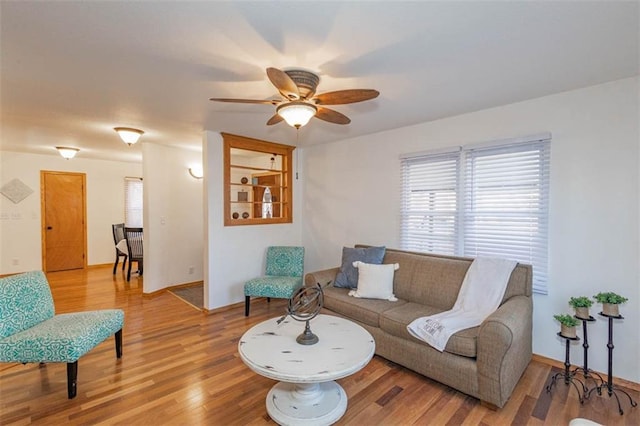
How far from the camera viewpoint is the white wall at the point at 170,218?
4.61 metres

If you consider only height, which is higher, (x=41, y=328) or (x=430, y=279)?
(x=430, y=279)

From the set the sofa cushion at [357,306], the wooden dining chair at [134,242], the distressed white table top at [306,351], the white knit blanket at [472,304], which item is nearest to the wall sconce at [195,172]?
the wooden dining chair at [134,242]

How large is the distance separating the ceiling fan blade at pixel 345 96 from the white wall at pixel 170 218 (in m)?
3.63

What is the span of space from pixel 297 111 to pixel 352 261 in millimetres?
1899

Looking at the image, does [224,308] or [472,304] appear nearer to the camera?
[472,304]

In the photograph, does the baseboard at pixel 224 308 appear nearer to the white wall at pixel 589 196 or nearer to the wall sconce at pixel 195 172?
the wall sconce at pixel 195 172

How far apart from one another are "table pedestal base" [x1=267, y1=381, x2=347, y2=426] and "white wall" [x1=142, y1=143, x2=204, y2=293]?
3429 millimetres

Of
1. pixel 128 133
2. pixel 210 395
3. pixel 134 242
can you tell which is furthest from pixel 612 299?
pixel 134 242

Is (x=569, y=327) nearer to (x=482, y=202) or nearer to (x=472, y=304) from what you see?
(x=472, y=304)

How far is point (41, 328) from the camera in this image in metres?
2.28

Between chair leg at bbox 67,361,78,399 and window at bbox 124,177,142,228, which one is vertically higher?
window at bbox 124,177,142,228

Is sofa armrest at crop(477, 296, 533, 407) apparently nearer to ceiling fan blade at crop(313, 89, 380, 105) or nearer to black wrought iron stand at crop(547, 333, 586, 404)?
black wrought iron stand at crop(547, 333, 586, 404)

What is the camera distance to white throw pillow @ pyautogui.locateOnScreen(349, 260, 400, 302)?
3.03m

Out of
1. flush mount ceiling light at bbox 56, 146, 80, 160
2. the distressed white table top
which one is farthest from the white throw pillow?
flush mount ceiling light at bbox 56, 146, 80, 160
